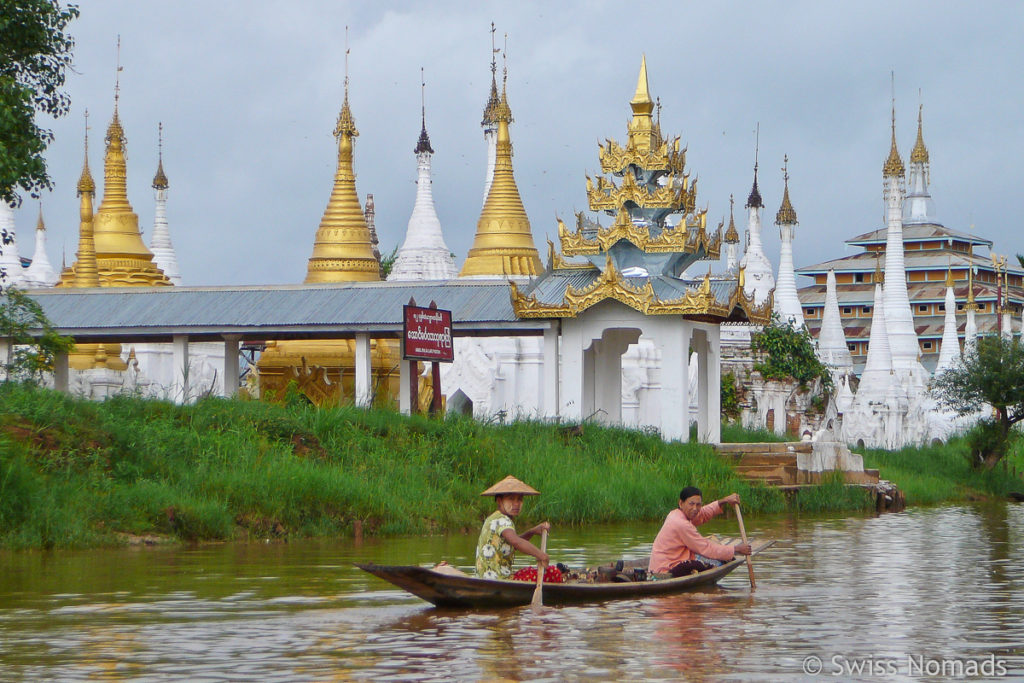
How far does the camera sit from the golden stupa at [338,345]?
37031 millimetres

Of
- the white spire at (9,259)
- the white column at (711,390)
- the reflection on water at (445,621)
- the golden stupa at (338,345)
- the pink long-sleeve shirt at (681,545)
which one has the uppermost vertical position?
the white spire at (9,259)

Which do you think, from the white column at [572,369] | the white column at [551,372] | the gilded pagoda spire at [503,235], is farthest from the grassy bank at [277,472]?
the gilded pagoda spire at [503,235]

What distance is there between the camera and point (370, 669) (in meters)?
10.9

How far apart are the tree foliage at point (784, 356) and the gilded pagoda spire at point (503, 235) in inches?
438

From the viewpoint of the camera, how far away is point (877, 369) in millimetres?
53781

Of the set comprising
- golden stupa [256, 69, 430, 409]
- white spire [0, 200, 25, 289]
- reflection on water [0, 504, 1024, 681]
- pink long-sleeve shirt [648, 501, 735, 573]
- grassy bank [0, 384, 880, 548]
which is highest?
white spire [0, 200, 25, 289]

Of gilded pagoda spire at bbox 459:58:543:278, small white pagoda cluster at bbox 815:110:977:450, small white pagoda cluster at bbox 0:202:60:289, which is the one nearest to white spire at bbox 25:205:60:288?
small white pagoda cluster at bbox 0:202:60:289

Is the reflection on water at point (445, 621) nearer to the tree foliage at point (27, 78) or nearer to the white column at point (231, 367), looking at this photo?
the tree foliage at point (27, 78)

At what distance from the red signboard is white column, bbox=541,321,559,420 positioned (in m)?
3.12

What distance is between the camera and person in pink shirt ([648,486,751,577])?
48.3 feet

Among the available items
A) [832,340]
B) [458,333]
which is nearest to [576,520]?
[458,333]

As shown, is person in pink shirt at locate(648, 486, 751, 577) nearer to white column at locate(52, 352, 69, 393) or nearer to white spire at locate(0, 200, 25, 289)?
white column at locate(52, 352, 69, 393)

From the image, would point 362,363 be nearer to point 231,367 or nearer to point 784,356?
point 231,367

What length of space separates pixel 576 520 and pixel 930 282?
67.0m
